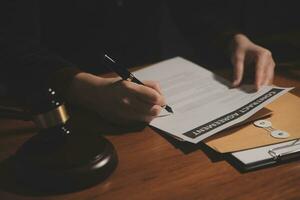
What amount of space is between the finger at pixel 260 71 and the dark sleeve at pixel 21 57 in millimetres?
444

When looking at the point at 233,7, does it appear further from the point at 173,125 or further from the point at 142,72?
the point at 173,125

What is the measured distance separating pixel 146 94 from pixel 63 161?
23cm

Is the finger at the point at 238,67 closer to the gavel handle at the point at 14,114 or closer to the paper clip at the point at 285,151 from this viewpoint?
the paper clip at the point at 285,151

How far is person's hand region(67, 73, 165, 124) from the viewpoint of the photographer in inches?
33.1

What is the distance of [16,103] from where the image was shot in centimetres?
105

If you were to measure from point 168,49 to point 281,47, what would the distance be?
1271 millimetres

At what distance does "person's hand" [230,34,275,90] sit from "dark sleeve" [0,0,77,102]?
427 mm

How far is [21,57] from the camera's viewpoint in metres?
1.03

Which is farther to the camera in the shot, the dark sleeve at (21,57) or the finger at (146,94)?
the dark sleeve at (21,57)

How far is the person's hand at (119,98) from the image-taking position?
0.84 m

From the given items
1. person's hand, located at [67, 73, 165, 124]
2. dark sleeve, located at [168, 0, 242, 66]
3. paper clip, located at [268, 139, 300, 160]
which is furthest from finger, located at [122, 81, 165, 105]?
dark sleeve, located at [168, 0, 242, 66]

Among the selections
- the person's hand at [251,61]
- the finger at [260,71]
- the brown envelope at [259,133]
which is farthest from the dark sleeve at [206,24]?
the brown envelope at [259,133]

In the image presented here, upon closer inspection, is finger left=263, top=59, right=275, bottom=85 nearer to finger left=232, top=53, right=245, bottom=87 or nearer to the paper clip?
finger left=232, top=53, right=245, bottom=87

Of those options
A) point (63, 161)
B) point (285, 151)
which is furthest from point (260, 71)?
point (63, 161)
